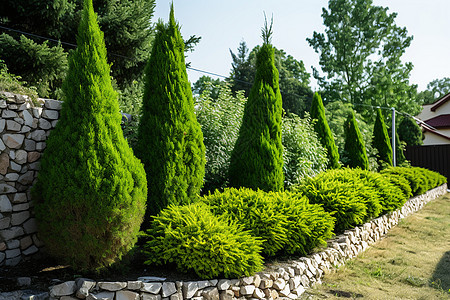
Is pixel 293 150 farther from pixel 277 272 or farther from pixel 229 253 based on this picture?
pixel 229 253

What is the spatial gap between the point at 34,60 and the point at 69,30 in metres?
1.69

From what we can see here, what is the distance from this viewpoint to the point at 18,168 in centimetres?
421

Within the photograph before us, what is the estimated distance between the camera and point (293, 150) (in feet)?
27.5

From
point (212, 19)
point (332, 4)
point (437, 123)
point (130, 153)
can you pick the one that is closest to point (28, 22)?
point (212, 19)

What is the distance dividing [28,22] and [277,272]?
8121 millimetres

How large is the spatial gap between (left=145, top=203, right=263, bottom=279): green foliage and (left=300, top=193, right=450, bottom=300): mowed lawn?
112 cm

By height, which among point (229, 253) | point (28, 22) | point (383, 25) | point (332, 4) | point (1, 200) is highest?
point (332, 4)

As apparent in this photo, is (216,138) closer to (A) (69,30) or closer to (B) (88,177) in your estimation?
(B) (88,177)

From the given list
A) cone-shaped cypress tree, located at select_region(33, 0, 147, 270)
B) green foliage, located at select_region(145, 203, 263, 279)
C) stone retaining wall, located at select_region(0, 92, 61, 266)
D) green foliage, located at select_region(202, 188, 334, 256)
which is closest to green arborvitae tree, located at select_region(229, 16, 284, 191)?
green foliage, located at select_region(202, 188, 334, 256)

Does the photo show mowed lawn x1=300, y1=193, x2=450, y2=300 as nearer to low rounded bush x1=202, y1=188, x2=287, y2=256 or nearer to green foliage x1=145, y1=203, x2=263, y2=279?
low rounded bush x1=202, y1=188, x2=287, y2=256

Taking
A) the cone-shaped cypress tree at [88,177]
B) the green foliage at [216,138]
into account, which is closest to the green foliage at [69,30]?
the green foliage at [216,138]

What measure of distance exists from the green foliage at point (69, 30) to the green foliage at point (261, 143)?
13.4 ft

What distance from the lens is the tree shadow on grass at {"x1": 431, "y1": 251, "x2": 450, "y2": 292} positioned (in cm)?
493

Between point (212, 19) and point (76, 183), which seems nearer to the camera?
point (76, 183)
